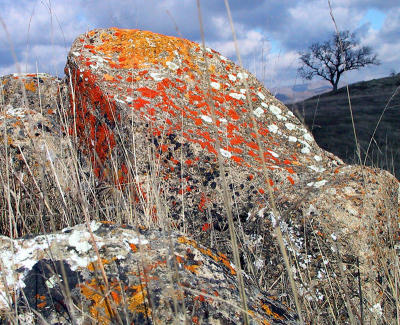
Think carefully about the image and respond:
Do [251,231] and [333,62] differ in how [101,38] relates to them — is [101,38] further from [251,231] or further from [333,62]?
[333,62]

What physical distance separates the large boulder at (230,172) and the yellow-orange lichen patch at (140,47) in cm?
1

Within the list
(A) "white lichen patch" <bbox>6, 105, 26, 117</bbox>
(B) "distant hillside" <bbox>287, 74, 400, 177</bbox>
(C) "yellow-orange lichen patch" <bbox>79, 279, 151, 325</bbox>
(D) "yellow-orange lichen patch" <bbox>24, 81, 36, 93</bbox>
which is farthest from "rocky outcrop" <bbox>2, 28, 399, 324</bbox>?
(B) "distant hillside" <bbox>287, 74, 400, 177</bbox>

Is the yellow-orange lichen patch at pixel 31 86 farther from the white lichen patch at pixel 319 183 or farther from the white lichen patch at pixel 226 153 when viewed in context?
the white lichen patch at pixel 319 183

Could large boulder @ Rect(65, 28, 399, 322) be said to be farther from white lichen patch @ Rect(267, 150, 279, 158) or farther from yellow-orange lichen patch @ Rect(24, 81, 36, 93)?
yellow-orange lichen patch @ Rect(24, 81, 36, 93)

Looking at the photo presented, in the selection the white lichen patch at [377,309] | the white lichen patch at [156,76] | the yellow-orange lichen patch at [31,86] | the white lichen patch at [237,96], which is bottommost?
the white lichen patch at [377,309]

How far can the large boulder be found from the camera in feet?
6.60

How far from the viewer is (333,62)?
3750cm

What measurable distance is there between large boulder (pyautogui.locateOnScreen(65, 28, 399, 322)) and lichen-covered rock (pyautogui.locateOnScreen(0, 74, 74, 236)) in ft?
0.80

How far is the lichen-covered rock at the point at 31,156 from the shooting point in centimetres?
221

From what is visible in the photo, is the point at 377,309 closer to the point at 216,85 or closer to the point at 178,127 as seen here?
the point at 178,127

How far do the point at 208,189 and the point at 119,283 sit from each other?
4.38ft

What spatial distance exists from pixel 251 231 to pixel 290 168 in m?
0.78

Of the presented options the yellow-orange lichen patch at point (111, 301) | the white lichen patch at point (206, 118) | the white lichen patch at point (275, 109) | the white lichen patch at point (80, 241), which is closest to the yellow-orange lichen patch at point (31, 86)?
the white lichen patch at point (206, 118)

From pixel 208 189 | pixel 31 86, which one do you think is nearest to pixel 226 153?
pixel 208 189
